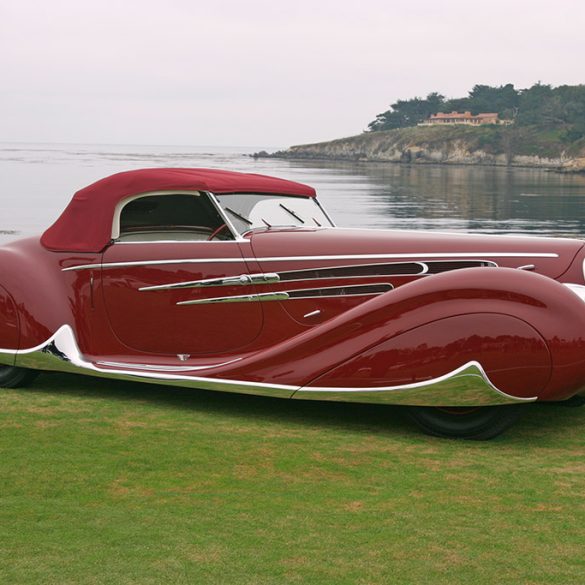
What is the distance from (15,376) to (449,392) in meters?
3.67

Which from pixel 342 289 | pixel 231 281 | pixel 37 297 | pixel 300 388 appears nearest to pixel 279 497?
pixel 300 388

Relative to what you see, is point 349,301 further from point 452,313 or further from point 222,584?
point 222,584

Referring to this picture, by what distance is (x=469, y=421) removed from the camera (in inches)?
252

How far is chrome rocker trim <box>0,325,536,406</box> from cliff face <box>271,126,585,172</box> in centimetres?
14020

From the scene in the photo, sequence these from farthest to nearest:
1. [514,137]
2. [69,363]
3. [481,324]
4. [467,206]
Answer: [514,137] < [467,206] < [69,363] < [481,324]

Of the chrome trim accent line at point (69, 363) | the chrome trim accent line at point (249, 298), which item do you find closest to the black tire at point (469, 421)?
the chrome trim accent line at point (249, 298)

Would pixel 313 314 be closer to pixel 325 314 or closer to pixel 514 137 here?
pixel 325 314

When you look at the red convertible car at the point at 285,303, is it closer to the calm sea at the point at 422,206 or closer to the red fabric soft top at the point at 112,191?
the red fabric soft top at the point at 112,191

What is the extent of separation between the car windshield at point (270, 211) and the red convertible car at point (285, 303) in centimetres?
1

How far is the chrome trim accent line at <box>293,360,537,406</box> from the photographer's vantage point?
610cm

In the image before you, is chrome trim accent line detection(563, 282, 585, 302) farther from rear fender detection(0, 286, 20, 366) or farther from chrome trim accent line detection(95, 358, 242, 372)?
rear fender detection(0, 286, 20, 366)

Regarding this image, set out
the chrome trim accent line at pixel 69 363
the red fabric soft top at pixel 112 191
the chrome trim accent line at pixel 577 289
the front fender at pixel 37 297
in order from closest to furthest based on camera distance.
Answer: the chrome trim accent line at pixel 577 289 → the chrome trim accent line at pixel 69 363 → the red fabric soft top at pixel 112 191 → the front fender at pixel 37 297

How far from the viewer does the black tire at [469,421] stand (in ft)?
20.8

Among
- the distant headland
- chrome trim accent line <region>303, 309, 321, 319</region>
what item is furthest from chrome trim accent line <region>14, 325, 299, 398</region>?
the distant headland
